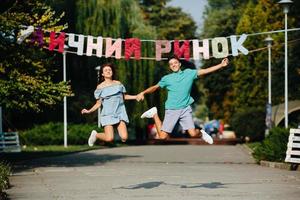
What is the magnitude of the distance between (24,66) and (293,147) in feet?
28.0

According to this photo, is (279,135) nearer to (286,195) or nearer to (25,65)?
(25,65)

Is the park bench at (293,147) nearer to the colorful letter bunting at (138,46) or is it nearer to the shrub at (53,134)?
the colorful letter bunting at (138,46)

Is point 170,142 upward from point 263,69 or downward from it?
downward

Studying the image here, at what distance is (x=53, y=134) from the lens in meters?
49.2

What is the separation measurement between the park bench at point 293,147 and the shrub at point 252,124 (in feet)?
97.6

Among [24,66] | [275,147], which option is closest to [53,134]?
[24,66]

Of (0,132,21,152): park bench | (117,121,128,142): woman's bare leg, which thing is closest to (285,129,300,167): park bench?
(117,121,128,142): woman's bare leg

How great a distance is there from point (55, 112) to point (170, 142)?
14.2m

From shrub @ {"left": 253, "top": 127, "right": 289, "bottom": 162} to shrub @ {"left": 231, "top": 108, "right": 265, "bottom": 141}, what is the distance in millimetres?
26562

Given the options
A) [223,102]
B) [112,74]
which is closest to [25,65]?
[112,74]

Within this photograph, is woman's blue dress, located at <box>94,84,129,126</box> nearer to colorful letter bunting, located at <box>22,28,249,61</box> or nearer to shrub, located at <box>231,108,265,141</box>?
colorful letter bunting, located at <box>22,28,249,61</box>

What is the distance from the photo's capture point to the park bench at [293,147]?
24.3 metres

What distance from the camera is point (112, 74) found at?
605 inches

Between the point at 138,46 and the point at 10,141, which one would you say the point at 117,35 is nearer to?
the point at 10,141
